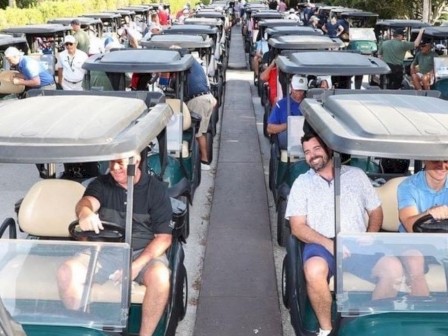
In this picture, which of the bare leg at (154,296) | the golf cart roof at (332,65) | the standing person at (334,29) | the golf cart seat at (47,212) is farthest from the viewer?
the standing person at (334,29)

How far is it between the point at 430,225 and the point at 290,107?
3291mm

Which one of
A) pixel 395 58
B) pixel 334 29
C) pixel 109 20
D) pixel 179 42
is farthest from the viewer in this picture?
pixel 109 20

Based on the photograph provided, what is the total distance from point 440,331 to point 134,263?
1.67m

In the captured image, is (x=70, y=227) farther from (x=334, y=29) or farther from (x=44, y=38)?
(x=334, y=29)

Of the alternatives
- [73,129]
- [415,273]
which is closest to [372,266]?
[415,273]

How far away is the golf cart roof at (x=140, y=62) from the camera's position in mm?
6805

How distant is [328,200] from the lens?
4410 millimetres

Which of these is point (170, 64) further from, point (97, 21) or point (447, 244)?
point (97, 21)

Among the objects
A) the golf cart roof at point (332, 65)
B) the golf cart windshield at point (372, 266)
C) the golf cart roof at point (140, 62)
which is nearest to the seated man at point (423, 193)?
the golf cart windshield at point (372, 266)

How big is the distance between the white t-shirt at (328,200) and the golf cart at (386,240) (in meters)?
0.41

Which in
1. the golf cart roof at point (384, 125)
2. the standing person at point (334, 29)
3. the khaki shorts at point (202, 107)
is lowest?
the standing person at point (334, 29)

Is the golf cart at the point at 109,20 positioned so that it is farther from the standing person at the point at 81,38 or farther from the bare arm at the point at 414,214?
the bare arm at the point at 414,214

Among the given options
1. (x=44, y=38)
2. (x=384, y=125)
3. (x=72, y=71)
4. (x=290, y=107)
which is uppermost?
(x=384, y=125)

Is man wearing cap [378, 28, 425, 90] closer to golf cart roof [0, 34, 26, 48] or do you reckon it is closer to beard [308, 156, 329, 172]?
golf cart roof [0, 34, 26, 48]
